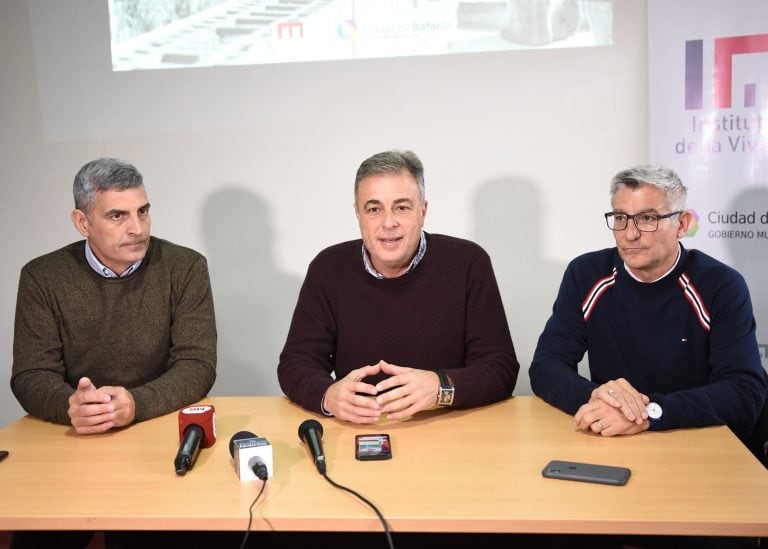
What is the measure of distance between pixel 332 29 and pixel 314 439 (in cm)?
240

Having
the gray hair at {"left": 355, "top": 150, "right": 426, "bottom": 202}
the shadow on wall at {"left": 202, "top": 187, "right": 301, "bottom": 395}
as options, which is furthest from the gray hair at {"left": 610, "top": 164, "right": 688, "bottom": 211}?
the shadow on wall at {"left": 202, "top": 187, "right": 301, "bottom": 395}

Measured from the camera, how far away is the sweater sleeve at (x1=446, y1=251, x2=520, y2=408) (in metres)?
2.18

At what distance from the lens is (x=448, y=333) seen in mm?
2422

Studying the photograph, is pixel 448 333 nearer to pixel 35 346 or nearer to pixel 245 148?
pixel 35 346

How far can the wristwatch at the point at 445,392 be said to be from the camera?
2113 millimetres

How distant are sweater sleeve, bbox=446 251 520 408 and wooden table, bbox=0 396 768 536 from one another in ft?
0.29

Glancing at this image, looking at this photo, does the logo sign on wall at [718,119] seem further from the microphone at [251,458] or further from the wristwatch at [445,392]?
the microphone at [251,458]

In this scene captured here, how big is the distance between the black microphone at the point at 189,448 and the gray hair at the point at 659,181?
4.64ft

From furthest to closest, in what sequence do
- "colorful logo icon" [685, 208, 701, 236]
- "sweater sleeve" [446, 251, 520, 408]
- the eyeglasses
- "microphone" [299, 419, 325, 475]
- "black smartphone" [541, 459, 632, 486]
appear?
"colorful logo icon" [685, 208, 701, 236], the eyeglasses, "sweater sleeve" [446, 251, 520, 408], "microphone" [299, 419, 325, 475], "black smartphone" [541, 459, 632, 486]

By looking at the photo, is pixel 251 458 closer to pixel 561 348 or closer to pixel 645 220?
pixel 561 348

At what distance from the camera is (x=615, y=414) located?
1.95 metres

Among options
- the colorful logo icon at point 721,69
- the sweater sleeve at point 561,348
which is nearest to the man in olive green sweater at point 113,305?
the sweater sleeve at point 561,348

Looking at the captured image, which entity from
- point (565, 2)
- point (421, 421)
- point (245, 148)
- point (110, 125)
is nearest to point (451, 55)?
point (565, 2)

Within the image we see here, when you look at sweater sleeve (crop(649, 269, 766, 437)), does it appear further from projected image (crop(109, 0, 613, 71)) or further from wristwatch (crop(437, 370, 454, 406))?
projected image (crop(109, 0, 613, 71))
